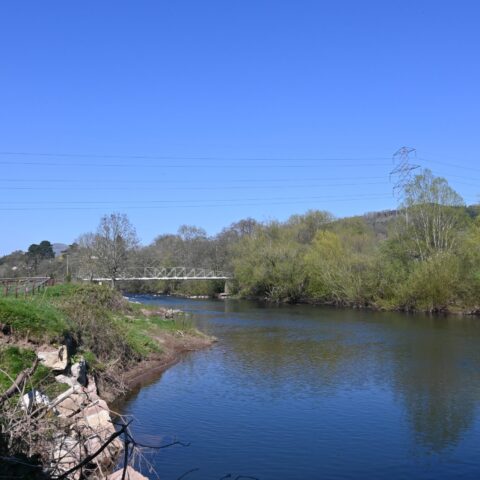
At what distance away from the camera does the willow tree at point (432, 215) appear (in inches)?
2633

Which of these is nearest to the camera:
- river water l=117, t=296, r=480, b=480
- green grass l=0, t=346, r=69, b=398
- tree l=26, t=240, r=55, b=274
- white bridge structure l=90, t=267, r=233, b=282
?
river water l=117, t=296, r=480, b=480

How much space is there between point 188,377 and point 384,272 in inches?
1729

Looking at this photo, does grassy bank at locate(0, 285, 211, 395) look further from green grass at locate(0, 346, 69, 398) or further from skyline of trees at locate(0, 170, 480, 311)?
skyline of trees at locate(0, 170, 480, 311)

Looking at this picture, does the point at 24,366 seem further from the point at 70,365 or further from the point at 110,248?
the point at 110,248

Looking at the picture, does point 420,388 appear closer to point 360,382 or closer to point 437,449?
point 360,382

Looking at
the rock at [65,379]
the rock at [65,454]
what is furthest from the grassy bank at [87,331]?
the rock at [65,454]

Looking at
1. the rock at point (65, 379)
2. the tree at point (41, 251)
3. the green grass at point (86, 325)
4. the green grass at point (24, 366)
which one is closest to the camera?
the green grass at point (24, 366)

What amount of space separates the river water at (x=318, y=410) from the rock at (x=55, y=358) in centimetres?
307

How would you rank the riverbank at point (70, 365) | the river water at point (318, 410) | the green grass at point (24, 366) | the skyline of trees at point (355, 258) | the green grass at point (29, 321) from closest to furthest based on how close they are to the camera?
the riverbank at point (70, 365), the river water at point (318, 410), the green grass at point (24, 366), the green grass at point (29, 321), the skyline of trees at point (355, 258)

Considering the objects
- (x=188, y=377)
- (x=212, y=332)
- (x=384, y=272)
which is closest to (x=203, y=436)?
(x=188, y=377)

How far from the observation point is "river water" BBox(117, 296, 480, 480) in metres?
15.9

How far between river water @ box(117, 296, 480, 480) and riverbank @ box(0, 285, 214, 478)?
59.9 inches

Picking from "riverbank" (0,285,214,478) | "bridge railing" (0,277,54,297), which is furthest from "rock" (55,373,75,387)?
"bridge railing" (0,277,54,297)

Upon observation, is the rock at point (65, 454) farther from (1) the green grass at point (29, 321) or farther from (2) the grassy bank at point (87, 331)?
(1) the green grass at point (29, 321)
